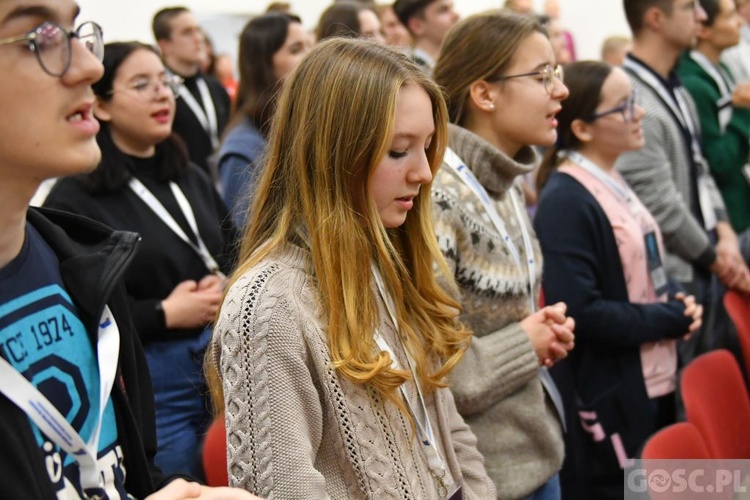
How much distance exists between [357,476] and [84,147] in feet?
2.27

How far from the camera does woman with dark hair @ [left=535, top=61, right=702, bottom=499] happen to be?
2594mm

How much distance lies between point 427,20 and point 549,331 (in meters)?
2.82

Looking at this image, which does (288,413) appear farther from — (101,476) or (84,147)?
(84,147)

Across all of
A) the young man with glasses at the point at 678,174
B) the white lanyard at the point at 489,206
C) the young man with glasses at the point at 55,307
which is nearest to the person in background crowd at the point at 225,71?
the young man with glasses at the point at 678,174

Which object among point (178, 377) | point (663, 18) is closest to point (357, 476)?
point (178, 377)

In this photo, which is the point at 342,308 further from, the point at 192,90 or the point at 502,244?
the point at 192,90

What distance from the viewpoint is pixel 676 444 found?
1978 mm

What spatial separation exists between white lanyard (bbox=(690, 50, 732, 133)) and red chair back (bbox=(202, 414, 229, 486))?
313 cm

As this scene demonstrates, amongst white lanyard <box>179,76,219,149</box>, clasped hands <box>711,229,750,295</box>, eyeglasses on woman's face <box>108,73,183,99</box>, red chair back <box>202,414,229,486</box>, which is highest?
eyeglasses on woman's face <box>108,73,183,99</box>

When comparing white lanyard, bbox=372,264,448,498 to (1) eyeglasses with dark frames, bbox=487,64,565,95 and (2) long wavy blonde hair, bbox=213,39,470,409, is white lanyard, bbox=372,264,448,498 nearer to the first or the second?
(2) long wavy blonde hair, bbox=213,39,470,409

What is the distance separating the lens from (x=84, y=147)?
1126 millimetres

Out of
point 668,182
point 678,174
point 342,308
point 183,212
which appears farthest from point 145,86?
point 678,174

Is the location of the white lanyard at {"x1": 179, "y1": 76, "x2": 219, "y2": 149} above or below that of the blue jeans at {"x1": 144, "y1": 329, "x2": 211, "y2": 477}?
above

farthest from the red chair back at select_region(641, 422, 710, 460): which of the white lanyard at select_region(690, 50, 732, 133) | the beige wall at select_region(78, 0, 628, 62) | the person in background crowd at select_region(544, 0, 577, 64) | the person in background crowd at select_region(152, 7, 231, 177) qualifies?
the person in background crowd at select_region(544, 0, 577, 64)
